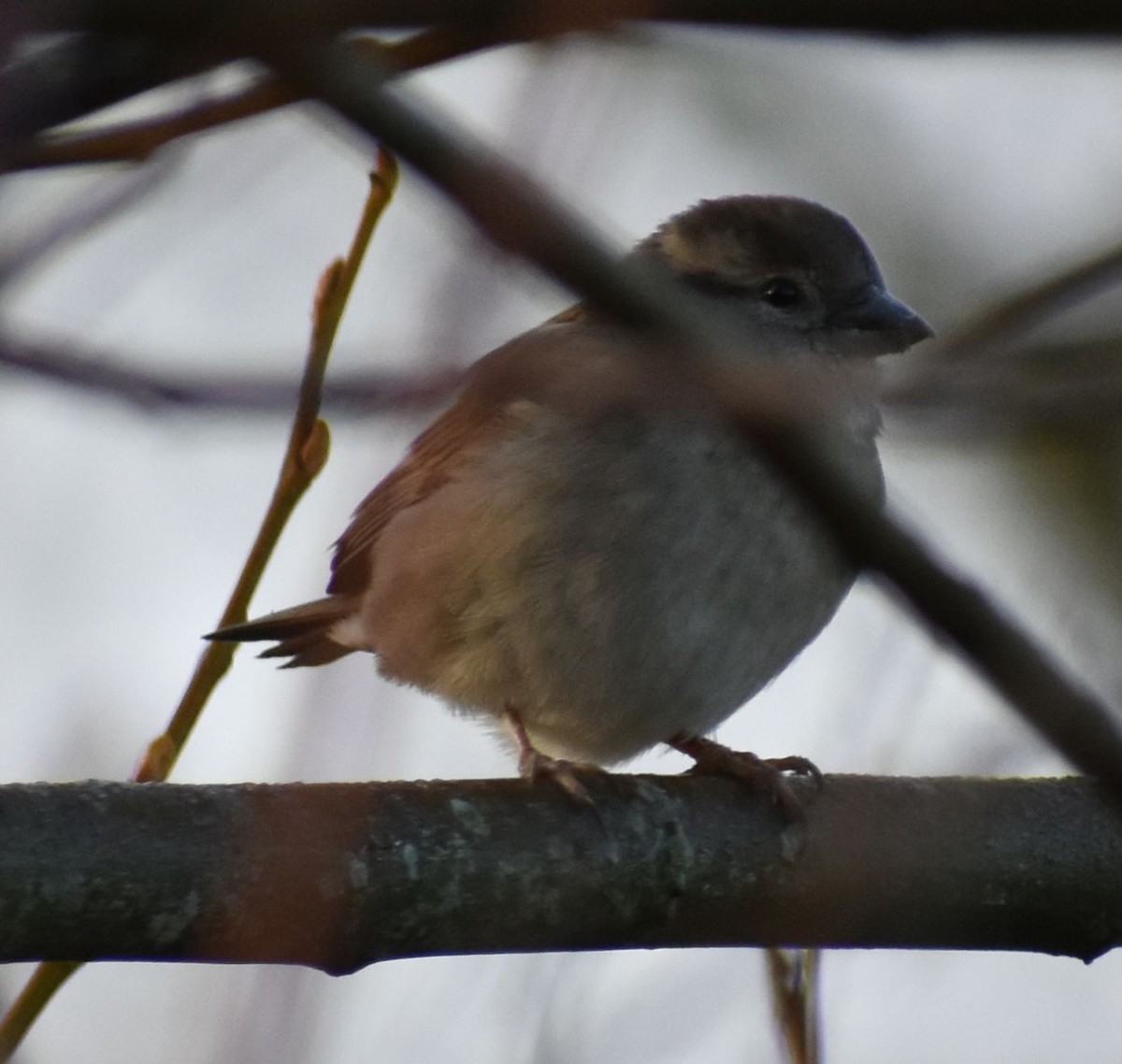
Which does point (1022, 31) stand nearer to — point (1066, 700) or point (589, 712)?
point (1066, 700)

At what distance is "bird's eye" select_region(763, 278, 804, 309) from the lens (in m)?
4.82

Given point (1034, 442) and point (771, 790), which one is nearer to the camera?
point (1034, 442)

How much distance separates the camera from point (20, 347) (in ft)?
5.50

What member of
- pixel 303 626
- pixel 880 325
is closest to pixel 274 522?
pixel 880 325

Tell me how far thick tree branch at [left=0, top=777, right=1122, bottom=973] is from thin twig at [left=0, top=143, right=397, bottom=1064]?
0.24ft

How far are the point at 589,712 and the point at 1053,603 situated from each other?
3.73 ft

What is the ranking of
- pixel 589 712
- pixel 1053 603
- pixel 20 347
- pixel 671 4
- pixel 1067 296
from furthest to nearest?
pixel 589 712
pixel 1053 603
pixel 1067 296
pixel 20 347
pixel 671 4

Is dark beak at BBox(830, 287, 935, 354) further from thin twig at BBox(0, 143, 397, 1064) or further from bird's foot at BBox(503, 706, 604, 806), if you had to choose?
thin twig at BBox(0, 143, 397, 1064)

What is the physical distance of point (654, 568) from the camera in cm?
413

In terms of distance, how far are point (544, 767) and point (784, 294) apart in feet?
5.47

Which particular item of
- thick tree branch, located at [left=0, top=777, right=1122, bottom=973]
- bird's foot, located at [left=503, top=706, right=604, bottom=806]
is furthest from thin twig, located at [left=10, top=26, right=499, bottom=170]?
bird's foot, located at [left=503, top=706, right=604, bottom=806]

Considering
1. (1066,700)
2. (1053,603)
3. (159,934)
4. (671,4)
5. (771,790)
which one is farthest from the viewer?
(1053,603)

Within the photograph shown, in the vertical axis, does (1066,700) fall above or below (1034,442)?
below

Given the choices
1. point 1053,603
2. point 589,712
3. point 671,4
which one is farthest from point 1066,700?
point 589,712
